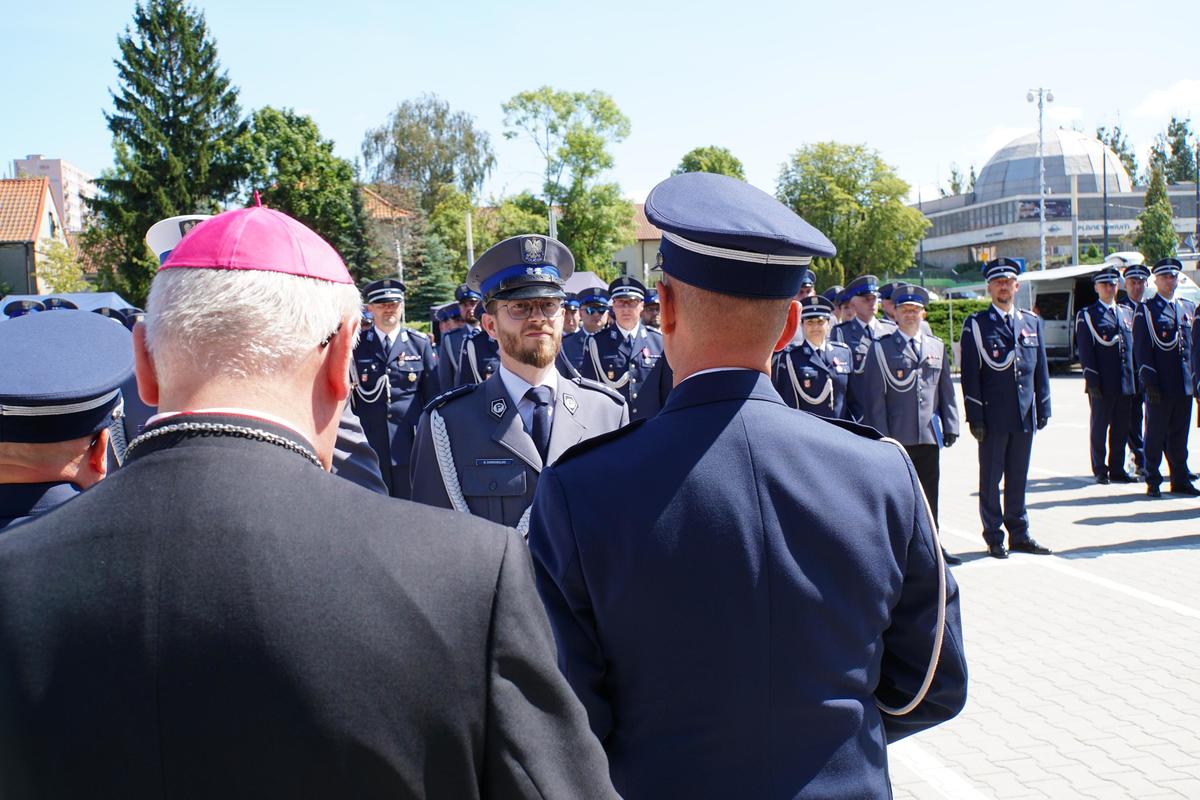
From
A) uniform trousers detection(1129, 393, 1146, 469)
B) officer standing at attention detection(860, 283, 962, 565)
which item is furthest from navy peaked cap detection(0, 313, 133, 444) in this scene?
uniform trousers detection(1129, 393, 1146, 469)

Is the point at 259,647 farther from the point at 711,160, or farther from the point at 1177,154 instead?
the point at 1177,154

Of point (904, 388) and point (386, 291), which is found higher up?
point (386, 291)

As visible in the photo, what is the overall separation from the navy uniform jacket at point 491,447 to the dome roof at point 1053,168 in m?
94.6

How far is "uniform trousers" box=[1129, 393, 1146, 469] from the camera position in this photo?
38.2 feet

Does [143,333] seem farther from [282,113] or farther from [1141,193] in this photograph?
[1141,193]

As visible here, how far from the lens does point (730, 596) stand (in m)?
1.78

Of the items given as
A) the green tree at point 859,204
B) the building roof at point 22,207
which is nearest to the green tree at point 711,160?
the green tree at point 859,204

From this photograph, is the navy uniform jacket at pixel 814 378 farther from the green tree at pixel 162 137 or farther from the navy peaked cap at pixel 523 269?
the green tree at pixel 162 137

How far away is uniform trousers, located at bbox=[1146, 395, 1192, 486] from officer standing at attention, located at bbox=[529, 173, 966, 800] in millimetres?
10026

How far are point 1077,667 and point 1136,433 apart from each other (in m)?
7.21

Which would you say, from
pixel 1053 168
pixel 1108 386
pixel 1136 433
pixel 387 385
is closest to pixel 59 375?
pixel 387 385

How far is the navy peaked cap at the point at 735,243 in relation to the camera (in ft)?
6.14

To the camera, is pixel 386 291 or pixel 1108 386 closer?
pixel 386 291

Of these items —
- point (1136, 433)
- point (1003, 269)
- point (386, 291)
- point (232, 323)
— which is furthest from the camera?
point (1136, 433)
